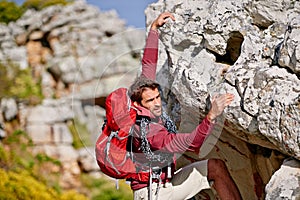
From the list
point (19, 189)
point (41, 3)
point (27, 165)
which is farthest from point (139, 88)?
point (41, 3)

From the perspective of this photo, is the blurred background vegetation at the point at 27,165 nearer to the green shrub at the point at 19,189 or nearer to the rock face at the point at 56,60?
the green shrub at the point at 19,189

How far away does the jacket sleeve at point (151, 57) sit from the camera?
4.44 meters

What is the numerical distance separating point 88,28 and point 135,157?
13.2 m

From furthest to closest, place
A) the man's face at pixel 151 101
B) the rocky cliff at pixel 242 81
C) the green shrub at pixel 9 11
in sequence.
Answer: the green shrub at pixel 9 11
the man's face at pixel 151 101
the rocky cliff at pixel 242 81

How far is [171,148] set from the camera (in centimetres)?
373

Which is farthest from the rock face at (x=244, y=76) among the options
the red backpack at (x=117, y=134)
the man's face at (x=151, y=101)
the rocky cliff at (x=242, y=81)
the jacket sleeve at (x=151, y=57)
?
the red backpack at (x=117, y=134)

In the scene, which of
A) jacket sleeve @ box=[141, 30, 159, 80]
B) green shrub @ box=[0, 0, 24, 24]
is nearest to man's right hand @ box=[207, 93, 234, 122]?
jacket sleeve @ box=[141, 30, 159, 80]

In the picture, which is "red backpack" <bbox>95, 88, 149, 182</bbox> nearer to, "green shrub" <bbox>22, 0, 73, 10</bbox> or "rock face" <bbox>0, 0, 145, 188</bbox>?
"rock face" <bbox>0, 0, 145, 188</bbox>

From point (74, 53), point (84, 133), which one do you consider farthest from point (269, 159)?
point (74, 53)

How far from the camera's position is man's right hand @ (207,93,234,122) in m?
3.65

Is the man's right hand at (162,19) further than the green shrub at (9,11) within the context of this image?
No

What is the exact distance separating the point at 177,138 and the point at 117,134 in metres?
0.41

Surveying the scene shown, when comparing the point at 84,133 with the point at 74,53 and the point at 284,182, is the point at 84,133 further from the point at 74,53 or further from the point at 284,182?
the point at 74,53

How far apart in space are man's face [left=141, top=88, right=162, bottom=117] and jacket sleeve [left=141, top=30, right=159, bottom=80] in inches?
21.2
